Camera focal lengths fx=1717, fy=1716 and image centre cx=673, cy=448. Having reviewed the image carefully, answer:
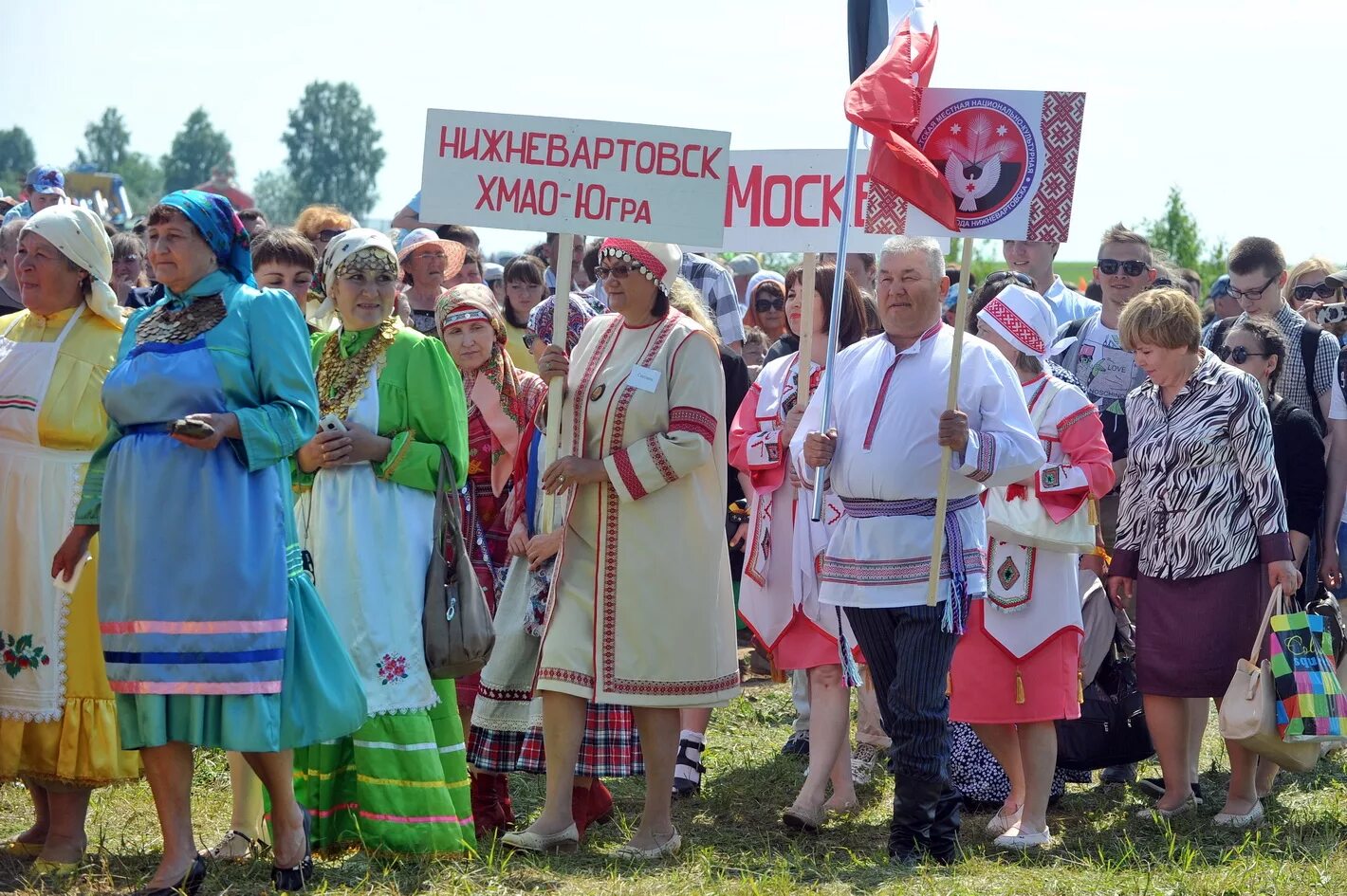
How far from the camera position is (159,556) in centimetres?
515

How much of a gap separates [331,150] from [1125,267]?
151 metres

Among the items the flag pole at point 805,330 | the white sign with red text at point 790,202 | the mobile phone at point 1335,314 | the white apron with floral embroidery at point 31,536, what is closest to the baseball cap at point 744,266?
the mobile phone at point 1335,314

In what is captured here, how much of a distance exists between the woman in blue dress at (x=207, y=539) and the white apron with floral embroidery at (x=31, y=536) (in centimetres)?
55

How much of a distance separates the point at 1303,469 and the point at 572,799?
3554 millimetres

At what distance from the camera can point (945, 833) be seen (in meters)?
6.12

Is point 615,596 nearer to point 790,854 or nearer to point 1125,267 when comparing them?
point 790,854

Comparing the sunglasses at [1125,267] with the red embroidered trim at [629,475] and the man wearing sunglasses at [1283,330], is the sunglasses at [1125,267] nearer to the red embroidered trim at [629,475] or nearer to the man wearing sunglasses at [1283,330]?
the man wearing sunglasses at [1283,330]

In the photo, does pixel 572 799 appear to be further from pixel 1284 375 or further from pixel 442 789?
pixel 1284 375

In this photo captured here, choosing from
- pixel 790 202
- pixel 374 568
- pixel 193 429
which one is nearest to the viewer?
pixel 193 429

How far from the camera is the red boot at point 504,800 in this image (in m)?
6.77

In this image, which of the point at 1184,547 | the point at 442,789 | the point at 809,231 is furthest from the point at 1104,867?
the point at 809,231

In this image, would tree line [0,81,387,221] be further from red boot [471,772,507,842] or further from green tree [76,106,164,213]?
red boot [471,772,507,842]

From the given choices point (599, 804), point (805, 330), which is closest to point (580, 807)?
point (599, 804)

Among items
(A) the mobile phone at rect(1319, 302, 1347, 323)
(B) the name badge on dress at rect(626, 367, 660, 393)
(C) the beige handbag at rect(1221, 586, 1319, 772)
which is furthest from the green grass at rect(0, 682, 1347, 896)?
(A) the mobile phone at rect(1319, 302, 1347, 323)
